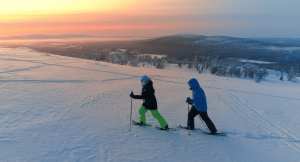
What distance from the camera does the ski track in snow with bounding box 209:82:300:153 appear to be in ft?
19.0

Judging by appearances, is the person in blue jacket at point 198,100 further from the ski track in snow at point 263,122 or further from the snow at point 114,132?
the ski track in snow at point 263,122

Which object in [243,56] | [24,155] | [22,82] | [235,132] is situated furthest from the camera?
[243,56]

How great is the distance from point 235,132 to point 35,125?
271 inches

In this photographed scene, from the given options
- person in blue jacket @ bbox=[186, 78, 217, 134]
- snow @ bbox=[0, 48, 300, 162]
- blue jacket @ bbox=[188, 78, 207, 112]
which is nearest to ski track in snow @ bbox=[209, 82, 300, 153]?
snow @ bbox=[0, 48, 300, 162]

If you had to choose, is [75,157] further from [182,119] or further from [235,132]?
[235,132]

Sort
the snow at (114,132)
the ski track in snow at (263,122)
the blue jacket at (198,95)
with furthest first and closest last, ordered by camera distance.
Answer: the ski track in snow at (263,122) < the blue jacket at (198,95) < the snow at (114,132)

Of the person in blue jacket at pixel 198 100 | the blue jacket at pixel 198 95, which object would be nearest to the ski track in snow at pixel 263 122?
the person in blue jacket at pixel 198 100

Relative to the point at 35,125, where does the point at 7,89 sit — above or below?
above

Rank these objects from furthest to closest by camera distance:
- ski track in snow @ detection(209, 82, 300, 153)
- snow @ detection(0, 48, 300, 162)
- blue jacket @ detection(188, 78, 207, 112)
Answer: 1. ski track in snow @ detection(209, 82, 300, 153)
2. blue jacket @ detection(188, 78, 207, 112)
3. snow @ detection(0, 48, 300, 162)

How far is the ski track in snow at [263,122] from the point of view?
580cm

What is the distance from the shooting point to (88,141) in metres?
4.72

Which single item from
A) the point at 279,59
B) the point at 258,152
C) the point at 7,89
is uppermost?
the point at 279,59

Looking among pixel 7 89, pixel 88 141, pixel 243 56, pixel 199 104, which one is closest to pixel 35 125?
pixel 88 141

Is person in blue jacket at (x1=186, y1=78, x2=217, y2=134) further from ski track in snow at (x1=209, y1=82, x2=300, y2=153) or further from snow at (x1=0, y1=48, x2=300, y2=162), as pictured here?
ski track in snow at (x1=209, y1=82, x2=300, y2=153)
